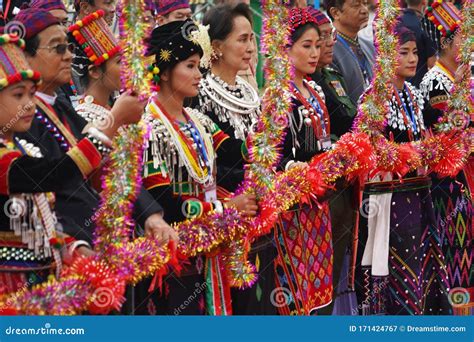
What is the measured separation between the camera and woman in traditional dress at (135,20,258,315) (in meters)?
5.02

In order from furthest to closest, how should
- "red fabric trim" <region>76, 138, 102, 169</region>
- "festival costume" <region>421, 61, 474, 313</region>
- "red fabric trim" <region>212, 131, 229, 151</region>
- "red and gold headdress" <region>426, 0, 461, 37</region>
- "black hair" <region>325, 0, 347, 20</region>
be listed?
"black hair" <region>325, 0, 347, 20</region> → "red and gold headdress" <region>426, 0, 461, 37</region> → "festival costume" <region>421, 61, 474, 313</region> → "red fabric trim" <region>212, 131, 229, 151</region> → "red fabric trim" <region>76, 138, 102, 169</region>

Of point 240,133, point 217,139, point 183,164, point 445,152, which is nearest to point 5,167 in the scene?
point 183,164

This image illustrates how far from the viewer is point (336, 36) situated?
733 cm

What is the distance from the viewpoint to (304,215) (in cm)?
608

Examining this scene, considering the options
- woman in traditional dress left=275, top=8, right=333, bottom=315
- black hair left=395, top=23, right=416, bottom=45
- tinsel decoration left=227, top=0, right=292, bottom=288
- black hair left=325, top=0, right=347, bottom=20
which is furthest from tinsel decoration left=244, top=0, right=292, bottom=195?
black hair left=325, top=0, right=347, bottom=20

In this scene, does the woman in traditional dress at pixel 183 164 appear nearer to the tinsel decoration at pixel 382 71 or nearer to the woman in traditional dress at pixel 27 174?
the woman in traditional dress at pixel 27 174

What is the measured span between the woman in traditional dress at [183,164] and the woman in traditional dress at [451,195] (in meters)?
2.18

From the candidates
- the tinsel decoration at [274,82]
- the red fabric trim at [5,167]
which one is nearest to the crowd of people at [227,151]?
the red fabric trim at [5,167]

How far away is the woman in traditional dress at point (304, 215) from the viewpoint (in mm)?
6027

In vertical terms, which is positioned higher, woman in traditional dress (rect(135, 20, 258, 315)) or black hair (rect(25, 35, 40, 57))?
black hair (rect(25, 35, 40, 57))

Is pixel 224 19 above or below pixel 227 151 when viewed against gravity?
above

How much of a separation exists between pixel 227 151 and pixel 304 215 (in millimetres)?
743

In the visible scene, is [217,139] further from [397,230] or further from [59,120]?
[397,230]

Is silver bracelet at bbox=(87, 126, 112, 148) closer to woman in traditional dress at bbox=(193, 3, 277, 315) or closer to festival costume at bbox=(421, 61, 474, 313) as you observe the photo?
woman in traditional dress at bbox=(193, 3, 277, 315)
